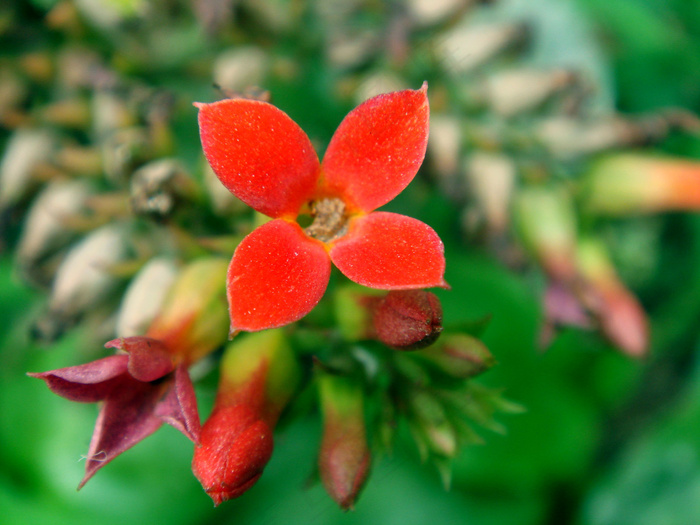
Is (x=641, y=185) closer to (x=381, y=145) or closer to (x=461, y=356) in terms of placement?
(x=461, y=356)

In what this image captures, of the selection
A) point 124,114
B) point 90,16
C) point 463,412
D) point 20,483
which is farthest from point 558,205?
point 20,483

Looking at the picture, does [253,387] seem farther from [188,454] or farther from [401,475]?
[401,475]

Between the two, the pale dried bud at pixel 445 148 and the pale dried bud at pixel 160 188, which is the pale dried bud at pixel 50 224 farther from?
the pale dried bud at pixel 445 148

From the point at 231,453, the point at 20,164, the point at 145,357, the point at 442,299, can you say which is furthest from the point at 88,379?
the point at 442,299

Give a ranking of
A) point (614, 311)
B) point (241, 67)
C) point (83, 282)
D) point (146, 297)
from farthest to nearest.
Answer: point (614, 311)
point (241, 67)
point (83, 282)
point (146, 297)

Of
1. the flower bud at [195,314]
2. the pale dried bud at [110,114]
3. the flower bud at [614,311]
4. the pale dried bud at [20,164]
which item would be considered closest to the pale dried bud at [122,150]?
the pale dried bud at [110,114]
